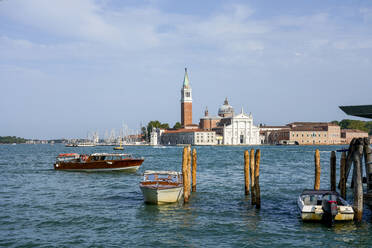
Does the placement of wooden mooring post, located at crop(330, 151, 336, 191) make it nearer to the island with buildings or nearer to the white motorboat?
the white motorboat

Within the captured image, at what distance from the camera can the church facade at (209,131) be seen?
140 meters

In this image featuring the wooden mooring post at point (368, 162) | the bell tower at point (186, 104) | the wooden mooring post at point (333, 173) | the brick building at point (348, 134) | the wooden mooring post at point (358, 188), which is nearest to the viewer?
the wooden mooring post at point (358, 188)

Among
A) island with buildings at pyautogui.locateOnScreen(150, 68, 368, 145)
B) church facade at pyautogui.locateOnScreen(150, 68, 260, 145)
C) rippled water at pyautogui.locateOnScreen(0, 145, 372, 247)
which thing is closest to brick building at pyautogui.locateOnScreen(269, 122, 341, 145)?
island with buildings at pyautogui.locateOnScreen(150, 68, 368, 145)

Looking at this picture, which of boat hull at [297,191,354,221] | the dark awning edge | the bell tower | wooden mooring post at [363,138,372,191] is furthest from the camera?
the bell tower

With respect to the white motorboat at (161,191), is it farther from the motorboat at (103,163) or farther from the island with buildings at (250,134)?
the island with buildings at (250,134)

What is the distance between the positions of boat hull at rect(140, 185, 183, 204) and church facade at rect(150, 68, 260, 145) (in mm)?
119232

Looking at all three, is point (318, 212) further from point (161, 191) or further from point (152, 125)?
point (152, 125)

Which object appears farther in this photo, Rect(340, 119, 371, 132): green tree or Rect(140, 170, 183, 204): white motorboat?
Answer: Rect(340, 119, 371, 132): green tree

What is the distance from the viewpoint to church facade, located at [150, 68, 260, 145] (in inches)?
5512

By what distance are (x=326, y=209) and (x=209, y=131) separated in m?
128

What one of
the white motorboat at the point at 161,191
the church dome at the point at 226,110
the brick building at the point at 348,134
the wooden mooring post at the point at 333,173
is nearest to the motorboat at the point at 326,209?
the wooden mooring post at the point at 333,173

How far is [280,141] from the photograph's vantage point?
143 meters

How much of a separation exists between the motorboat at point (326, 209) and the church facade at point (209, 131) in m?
122

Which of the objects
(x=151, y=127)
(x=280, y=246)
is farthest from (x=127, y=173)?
(x=151, y=127)
